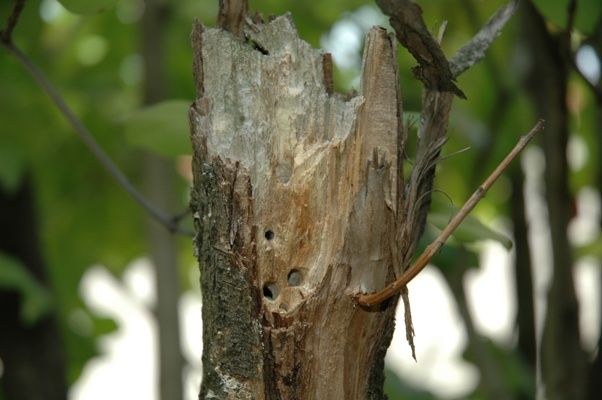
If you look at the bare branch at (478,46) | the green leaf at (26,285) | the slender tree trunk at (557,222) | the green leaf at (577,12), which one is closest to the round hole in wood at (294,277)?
the bare branch at (478,46)

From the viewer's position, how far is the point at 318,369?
527 mm

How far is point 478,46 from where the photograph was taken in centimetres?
61

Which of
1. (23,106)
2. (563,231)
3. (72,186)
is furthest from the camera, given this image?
(72,186)

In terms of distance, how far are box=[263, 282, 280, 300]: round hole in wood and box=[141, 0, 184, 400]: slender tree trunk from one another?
750mm

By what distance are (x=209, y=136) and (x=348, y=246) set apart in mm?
97

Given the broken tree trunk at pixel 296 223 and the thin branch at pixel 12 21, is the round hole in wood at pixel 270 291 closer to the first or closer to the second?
the broken tree trunk at pixel 296 223

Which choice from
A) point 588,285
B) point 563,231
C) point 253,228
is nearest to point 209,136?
point 253,228

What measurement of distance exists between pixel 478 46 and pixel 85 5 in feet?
0.88

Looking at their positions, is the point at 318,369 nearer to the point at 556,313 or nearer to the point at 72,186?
the point at 556,313

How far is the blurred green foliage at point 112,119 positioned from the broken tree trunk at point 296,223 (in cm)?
50

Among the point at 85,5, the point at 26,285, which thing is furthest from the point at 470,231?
the point at 26,285

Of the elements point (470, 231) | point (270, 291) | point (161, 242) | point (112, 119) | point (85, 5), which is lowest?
point (270, 291)

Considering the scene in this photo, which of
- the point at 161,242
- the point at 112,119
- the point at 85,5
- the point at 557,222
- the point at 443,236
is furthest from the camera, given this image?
the point at 112,119

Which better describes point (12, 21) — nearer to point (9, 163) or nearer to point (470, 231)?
point (470, 231)
